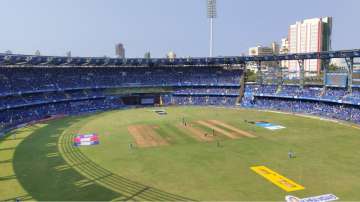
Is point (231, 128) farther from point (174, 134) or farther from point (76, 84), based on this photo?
point (76, 84)

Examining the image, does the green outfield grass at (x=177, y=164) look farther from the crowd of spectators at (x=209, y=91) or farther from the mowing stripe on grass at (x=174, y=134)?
the crowd of spectators at (x=209, y=91)

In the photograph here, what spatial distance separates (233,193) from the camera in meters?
26.2

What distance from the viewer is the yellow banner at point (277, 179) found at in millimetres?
27312

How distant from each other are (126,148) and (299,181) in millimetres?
23316

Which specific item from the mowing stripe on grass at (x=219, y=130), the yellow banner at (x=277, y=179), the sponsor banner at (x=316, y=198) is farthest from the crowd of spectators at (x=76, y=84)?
the sponsor banner at (x=316, y=198)

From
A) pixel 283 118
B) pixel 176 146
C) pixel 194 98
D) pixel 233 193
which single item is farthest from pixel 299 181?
pixel 194 98

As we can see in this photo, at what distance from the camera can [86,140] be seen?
155 ft

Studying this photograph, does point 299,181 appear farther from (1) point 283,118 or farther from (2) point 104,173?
(1) point 283,118

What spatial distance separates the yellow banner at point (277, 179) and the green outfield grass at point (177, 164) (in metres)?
0.67

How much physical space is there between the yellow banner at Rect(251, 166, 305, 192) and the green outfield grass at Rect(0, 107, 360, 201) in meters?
0.67

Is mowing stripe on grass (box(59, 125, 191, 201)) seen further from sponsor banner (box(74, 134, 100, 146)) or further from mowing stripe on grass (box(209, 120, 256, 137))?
mowing stripe on grass (box(209, 120, 256, 137))

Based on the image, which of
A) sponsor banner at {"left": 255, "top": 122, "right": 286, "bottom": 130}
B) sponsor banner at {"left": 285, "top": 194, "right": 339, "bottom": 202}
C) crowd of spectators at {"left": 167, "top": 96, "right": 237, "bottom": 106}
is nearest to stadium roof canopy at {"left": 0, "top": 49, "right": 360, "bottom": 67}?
crowd of spectators at {"left": 167, "top": 96, "right": 237, "bottom": 106}

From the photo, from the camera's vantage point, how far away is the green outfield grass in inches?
1054

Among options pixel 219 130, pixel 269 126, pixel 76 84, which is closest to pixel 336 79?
pixel 269 126
